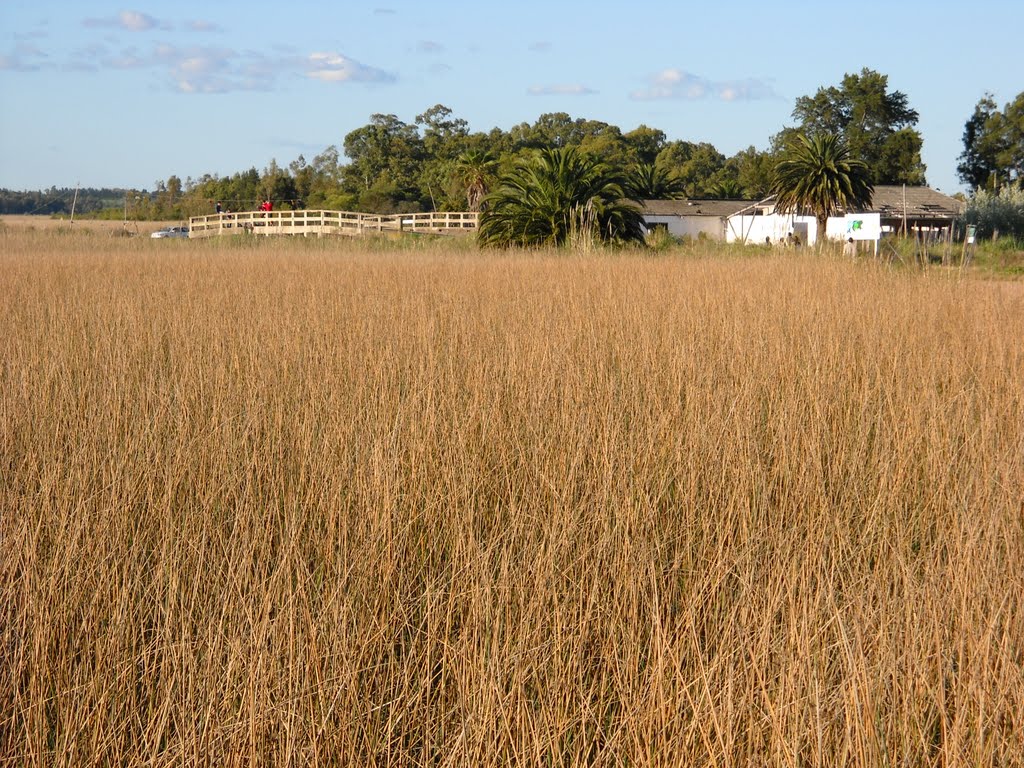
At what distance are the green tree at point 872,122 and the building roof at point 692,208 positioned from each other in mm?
6369

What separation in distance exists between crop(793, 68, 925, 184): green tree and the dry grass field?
49000mm

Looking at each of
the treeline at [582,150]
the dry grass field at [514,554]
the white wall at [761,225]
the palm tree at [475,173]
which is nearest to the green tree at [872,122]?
the treeline at [582,150]

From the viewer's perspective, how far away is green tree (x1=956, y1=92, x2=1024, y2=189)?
162ft

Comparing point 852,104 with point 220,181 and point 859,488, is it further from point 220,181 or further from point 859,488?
point 859,488

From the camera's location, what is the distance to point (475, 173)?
41438 millimetres

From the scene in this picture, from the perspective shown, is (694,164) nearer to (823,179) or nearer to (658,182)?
(658,182)

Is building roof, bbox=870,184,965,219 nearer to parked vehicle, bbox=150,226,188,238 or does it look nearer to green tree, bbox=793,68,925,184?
green tree, bbox=793,68,925,184

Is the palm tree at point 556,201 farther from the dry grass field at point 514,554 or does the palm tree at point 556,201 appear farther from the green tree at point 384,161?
the green tree at point 384,161

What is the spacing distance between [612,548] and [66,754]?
1.28 metres

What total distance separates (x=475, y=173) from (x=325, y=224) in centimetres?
1076

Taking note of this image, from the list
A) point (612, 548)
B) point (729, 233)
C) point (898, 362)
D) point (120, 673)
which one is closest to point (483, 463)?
point (612, 548)

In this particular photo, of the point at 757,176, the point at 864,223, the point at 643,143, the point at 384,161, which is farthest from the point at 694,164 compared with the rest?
the point at 864,223

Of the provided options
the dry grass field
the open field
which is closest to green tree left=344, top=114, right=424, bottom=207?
the open field

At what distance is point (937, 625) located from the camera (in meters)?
1.88
